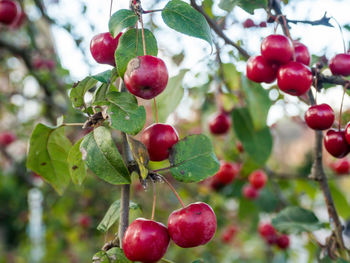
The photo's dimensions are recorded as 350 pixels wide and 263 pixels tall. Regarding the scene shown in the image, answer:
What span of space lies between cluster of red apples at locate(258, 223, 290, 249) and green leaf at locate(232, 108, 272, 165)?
0.62m

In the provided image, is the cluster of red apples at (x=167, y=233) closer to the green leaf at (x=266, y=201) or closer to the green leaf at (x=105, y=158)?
the green leaf at (x=105, y=158)

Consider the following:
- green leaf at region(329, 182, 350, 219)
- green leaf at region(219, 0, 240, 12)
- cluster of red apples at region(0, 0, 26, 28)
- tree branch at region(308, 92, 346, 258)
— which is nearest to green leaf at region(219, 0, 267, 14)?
→ green leaf at region(219, 0, 240, 12)

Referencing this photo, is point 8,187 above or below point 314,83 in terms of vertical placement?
below

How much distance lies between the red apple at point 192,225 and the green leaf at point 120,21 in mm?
321

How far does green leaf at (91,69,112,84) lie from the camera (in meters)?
0.57

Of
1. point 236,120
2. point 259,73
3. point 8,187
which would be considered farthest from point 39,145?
point 8,187

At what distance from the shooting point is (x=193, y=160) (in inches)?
22.9

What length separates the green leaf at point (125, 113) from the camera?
516 millimetres

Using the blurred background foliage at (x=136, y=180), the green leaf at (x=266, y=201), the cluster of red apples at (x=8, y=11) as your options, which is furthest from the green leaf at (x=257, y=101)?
the cluster of red apples at (x=8, y=11)

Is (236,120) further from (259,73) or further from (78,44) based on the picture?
(78,44)

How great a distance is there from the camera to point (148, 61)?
0.53 meters

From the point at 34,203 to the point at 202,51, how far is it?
224 cm

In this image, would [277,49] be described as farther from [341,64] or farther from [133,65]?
[133,65]

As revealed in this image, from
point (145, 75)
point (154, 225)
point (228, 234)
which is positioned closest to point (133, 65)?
point (145, 75)
